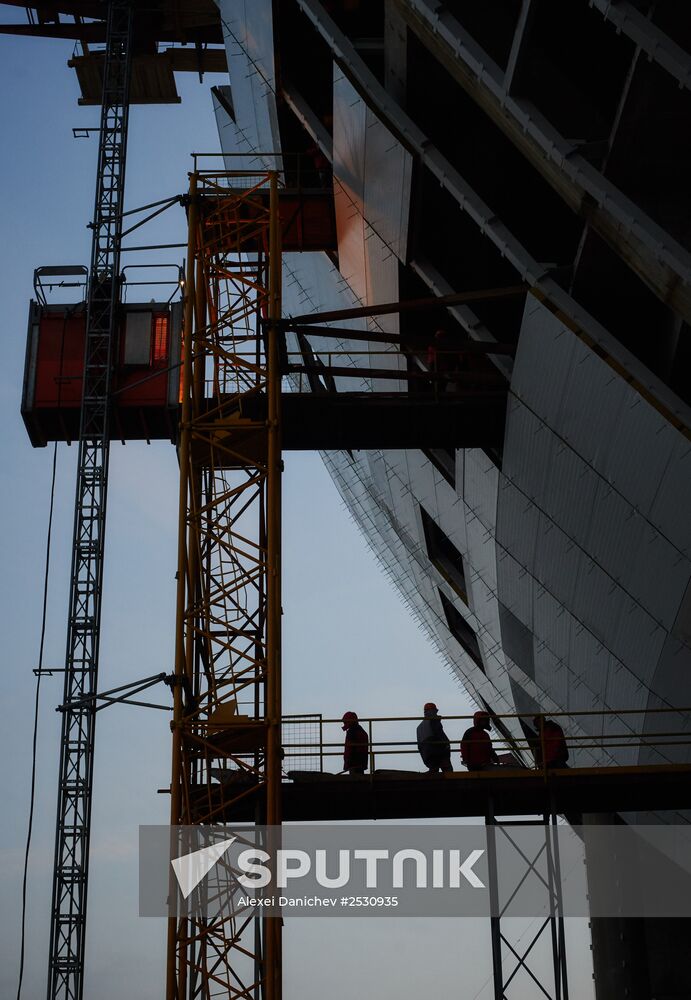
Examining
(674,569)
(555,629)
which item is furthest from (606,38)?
(555,629)

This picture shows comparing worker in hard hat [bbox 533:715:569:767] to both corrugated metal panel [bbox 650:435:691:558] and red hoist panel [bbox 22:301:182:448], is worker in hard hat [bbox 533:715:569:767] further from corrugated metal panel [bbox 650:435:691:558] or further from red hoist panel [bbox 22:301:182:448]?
red hoist panel [bbox 22:301:182:448]

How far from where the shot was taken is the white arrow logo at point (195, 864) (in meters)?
21.2

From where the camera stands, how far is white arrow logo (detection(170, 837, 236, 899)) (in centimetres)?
2125

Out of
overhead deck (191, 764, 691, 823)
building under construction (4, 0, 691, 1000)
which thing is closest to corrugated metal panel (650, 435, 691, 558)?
building under construction (4, 0, 691, 1000)

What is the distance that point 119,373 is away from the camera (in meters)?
28.5

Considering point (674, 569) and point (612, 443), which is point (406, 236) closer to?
point (612, 443)

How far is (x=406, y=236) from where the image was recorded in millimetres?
24781

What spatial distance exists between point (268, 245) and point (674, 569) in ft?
41.4

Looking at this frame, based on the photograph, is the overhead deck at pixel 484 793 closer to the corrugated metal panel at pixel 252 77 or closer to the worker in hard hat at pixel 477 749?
the worker in hard hat at pixel 477 749

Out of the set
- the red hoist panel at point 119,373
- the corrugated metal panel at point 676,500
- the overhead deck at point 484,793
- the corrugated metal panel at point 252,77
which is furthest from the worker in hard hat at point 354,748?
the corrugated metal panel at point 252,77

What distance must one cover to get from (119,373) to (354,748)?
1159cm

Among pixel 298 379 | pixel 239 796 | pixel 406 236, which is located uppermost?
pixel 298 379

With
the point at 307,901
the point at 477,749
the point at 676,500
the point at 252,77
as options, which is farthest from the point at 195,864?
the point at 252,77

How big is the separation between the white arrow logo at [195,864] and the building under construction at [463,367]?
2.38 ft
